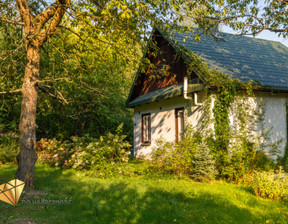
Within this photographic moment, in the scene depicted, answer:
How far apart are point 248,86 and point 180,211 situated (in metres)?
5.32

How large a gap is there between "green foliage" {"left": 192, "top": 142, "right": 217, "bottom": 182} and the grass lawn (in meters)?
0.51

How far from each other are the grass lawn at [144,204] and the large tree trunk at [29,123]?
1.95ft

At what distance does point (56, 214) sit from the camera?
4789 millimetres

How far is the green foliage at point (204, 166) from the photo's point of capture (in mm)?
8008

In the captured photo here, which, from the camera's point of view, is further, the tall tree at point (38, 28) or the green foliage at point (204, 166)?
the green foliage at point (204, 166)

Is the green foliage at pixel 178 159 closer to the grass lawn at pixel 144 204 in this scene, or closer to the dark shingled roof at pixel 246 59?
the grass lawn at pixel 144 204

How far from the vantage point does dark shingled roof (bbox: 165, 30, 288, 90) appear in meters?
9.75

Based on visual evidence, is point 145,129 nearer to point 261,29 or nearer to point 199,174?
point 199,174

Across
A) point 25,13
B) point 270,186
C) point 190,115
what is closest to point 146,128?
point 190,115

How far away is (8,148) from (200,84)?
918 cm

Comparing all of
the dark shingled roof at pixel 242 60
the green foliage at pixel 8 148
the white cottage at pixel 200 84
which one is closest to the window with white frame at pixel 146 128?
the white cottage at pixel 200 84

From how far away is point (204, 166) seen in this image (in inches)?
319

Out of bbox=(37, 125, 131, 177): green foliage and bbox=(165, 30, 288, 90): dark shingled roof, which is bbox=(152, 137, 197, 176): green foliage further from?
bbox=(165, 30, 288, 90): dark shingled roof

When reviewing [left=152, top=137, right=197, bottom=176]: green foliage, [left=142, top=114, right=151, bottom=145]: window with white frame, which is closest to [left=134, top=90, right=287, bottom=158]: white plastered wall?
[left=142, top=114, right=151, bottom=145]: window with white frame
